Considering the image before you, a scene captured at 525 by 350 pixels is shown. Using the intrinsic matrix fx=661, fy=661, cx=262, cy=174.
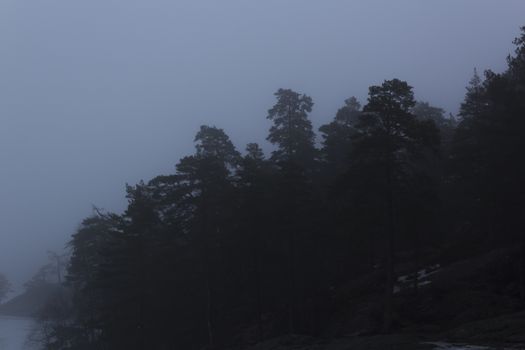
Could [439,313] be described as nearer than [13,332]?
Yes

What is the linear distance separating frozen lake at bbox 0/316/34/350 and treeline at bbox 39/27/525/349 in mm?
23768

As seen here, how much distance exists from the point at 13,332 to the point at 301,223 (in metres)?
70.4

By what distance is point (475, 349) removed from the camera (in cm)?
1919

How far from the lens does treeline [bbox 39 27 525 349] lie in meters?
30.9

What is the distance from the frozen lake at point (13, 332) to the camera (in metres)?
76.7

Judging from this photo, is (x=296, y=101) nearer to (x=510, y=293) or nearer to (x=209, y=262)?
(x=209, y=262)

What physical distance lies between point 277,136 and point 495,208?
85.9 feet

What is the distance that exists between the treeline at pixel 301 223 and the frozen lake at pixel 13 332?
78.0 feet

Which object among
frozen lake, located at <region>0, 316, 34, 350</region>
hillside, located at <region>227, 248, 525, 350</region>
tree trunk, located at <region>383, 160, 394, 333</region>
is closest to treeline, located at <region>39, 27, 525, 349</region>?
tree trunk, located at <region>383, 160, 394, 333</region>

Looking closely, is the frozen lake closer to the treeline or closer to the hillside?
the treeline

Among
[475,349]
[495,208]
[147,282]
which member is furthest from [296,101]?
[475,349]

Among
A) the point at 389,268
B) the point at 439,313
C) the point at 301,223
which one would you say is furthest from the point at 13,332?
the point at 439,313

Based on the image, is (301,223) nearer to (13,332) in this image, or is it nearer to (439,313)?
(439,313)

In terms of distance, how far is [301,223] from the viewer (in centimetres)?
3750
